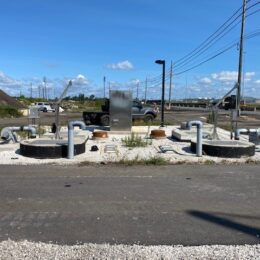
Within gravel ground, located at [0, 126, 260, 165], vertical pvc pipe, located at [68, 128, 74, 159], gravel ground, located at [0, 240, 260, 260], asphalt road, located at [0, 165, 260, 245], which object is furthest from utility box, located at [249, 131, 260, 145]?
gravel ground, located at [0, 240, 260, 260]

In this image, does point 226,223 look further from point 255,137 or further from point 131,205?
point 255,137

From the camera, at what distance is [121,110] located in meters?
20.7

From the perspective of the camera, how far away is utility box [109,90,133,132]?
2067cm

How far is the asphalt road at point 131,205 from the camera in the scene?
5.62 meters

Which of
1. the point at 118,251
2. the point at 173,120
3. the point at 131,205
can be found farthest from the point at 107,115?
the point at 118,251

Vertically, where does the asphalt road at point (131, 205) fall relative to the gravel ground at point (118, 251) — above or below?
below

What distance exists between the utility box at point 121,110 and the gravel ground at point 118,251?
15680 millimetres

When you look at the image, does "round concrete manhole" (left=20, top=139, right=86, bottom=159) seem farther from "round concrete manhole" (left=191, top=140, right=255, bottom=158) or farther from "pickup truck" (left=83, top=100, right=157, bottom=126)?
"pickup truck" (left=83, top=100, right=157, bottom=126)

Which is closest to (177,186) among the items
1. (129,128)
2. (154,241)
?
(154,241)

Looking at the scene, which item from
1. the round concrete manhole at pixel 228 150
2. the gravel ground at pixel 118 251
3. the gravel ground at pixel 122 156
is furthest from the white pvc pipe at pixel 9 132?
the gravel ground at pixel 118 251

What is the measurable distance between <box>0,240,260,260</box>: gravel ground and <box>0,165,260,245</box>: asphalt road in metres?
0.25

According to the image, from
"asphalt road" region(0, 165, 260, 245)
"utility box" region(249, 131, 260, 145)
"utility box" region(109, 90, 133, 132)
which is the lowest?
"asphalt road" region(0, 165, 260, 245)

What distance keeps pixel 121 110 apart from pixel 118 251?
1595cm

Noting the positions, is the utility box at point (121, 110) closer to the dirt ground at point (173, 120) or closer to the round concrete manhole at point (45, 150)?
the dirt ground at point (173, 120)
